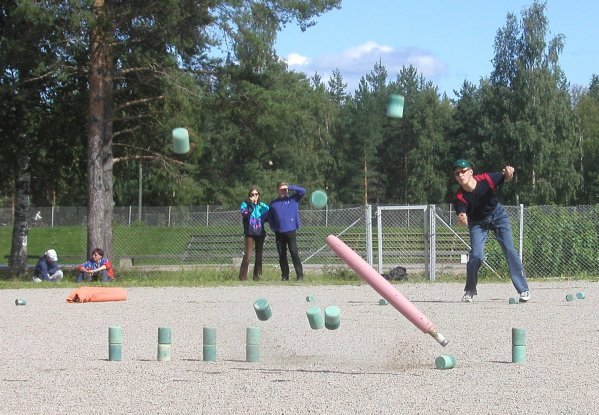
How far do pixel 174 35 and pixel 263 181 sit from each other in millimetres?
38643

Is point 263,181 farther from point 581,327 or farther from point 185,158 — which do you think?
point 581,327

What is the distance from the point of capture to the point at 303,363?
8266 mm

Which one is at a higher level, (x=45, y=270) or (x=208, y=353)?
(x=208, y=353)

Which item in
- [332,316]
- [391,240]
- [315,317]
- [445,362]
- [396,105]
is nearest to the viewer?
[445,362]

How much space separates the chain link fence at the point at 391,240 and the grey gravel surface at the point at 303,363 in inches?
348

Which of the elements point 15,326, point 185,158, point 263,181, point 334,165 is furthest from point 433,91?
point 15,326

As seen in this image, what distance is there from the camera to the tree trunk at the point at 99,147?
25.9 m

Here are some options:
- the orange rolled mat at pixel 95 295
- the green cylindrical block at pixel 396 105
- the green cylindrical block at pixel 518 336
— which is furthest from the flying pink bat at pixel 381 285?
the orange rolled mat at pixel 95 295

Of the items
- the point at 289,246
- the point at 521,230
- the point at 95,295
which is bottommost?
the point at 95,295

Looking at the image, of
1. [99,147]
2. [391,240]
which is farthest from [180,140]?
[391,240]

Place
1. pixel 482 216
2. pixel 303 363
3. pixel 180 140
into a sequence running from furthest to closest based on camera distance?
pixel 482 216 → pixel 180 140 → pixel 303 363

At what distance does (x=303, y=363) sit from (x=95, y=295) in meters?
7.90

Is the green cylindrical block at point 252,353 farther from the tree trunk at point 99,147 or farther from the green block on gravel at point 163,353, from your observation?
the tree trunk at point 99,147

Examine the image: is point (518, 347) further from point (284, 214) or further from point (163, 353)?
point (284, 214)
